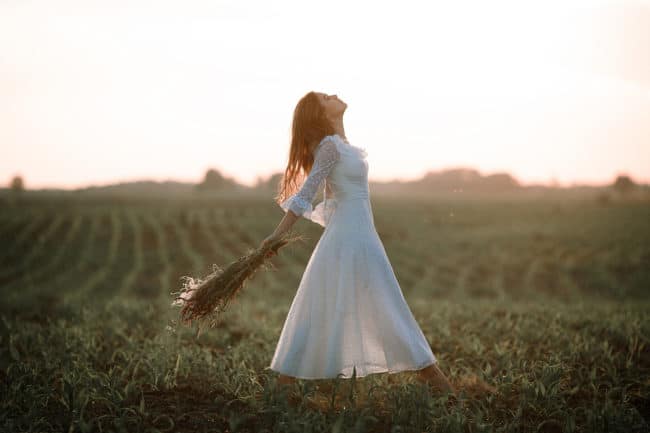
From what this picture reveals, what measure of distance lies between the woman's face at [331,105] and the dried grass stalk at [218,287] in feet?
3.36

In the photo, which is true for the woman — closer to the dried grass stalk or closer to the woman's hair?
the woman's hair

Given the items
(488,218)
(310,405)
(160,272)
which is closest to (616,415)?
(310,405)

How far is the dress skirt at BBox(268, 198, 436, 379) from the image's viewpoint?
3.94m

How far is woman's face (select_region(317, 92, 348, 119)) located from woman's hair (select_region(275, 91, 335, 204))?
0.11 ft

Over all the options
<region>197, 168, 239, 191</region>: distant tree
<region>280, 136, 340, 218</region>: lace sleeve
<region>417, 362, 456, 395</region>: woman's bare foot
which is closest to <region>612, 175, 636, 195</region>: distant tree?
<region>197, 168, 239, 191</region>: distant tree

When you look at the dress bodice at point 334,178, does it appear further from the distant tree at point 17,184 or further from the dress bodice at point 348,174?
the distant tree at point 17,184

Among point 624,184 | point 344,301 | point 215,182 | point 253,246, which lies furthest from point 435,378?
point 215,182

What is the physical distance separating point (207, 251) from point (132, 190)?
66085mm

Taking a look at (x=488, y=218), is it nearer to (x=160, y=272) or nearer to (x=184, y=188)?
(x=160, y=272)

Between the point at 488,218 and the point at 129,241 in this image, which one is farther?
the point at 488,218

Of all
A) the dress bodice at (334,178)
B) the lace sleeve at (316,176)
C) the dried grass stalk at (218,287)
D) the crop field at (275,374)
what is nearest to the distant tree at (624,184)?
the crop field at (275,374)

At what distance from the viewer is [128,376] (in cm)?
495

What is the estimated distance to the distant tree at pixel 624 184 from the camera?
94.7 metres

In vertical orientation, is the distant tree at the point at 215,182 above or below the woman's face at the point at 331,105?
above
